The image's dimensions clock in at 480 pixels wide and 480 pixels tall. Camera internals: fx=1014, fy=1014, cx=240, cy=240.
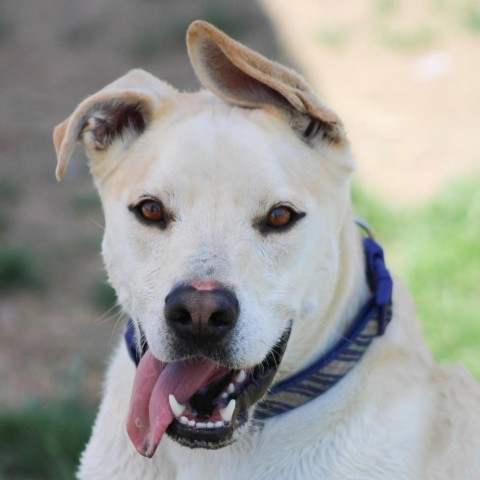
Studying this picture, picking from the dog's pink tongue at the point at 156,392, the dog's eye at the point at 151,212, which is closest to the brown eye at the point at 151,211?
the dog's eye at the point at 151,212

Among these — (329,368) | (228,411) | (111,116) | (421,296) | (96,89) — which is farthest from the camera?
(96,89)

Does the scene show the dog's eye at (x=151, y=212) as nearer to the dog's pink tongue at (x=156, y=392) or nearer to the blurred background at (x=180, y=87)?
the dog's pink tongue at (x=156, y=392)

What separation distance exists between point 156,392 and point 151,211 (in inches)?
20.0

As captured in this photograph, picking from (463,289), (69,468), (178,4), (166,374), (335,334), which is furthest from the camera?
(178,4)

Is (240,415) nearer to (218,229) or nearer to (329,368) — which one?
(329,368)

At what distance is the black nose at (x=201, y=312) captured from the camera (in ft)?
8.51

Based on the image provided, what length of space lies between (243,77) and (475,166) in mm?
4003

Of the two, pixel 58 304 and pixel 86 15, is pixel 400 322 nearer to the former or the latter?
pixel 58 304

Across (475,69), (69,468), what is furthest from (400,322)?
(475,69)

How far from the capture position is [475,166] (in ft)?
21.9

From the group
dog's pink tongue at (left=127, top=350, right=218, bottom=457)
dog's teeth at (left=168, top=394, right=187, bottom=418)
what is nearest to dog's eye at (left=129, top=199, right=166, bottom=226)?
dog's pink tongue at (left=127, top=350, right=218, bottom=457)

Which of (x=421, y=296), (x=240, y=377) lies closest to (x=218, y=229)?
(x=240, y=377)

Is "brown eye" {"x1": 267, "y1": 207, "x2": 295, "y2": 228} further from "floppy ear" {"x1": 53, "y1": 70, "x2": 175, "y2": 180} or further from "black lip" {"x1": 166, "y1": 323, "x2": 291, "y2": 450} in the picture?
"floppy ear" {"x1": 53, "y1": 70, "x2": 175, "y2": 180}

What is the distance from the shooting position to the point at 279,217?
285 cm
